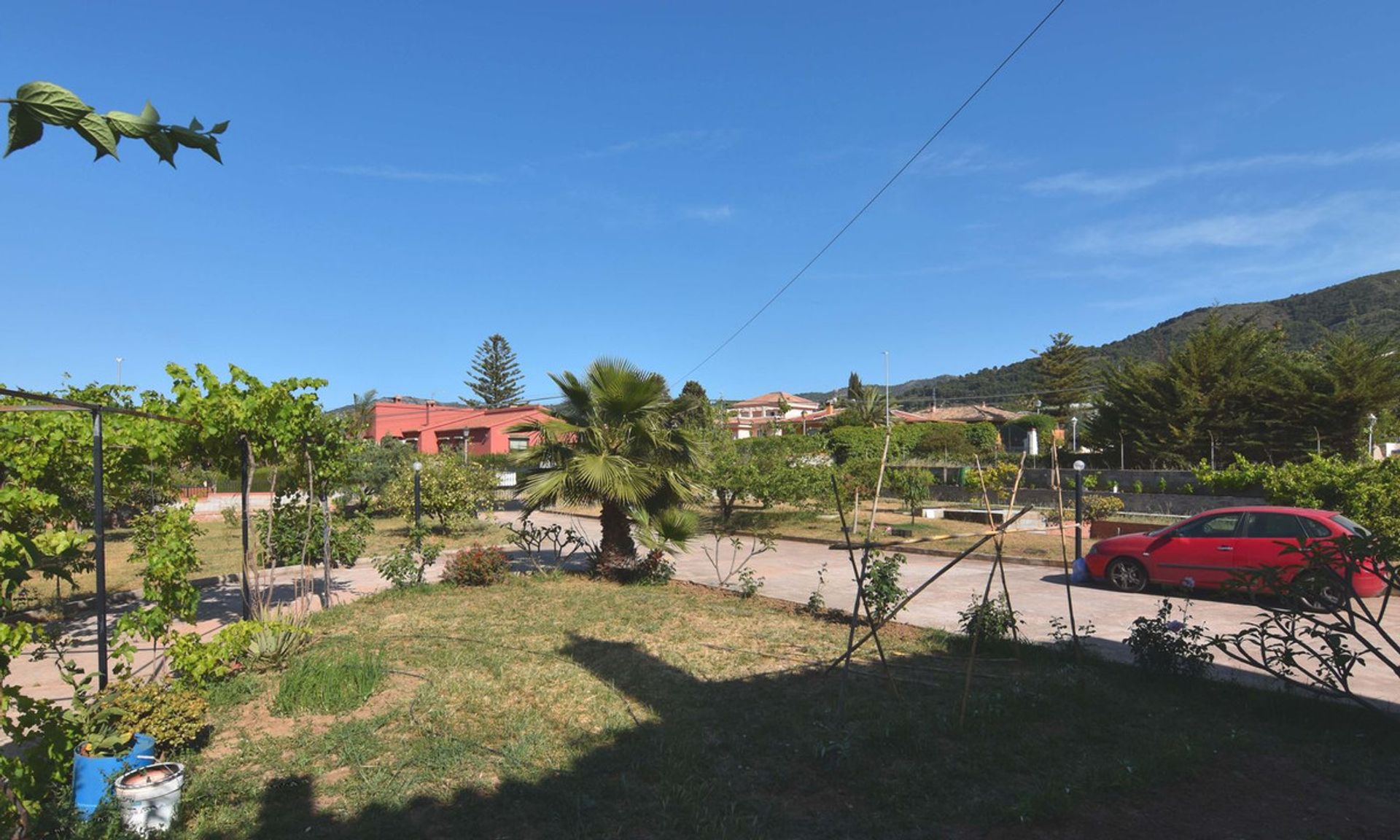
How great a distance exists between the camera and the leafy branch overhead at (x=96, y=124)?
1.10 metres

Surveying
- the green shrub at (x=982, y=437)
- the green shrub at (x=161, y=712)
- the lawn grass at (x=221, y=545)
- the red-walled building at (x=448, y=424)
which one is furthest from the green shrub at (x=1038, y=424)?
the green shrub at (x=161, y=712)

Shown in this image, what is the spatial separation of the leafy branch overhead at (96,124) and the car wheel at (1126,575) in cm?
1281

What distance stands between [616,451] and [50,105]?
1092 cm

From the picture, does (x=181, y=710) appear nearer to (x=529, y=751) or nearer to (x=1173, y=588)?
(x=529, y=751)

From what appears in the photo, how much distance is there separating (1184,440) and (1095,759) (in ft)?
92.5

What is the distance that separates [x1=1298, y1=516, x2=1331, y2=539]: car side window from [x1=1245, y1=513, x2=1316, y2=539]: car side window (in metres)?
0.05

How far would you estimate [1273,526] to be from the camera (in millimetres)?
10133

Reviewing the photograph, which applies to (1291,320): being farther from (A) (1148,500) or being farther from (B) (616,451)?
(B) (616,451)

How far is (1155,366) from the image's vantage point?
1168 inches

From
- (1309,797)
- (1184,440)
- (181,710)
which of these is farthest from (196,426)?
(1184,440)

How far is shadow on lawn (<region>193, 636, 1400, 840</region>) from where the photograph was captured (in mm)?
4043

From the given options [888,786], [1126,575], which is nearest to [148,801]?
[888,786]

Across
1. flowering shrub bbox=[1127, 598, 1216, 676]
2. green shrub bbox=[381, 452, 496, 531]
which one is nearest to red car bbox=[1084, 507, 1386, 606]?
flowering shrub bbox=[1127, 598, 1216, 676]

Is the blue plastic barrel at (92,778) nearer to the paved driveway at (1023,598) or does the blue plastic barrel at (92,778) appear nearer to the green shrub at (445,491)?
the paved driveway at (1023,598)
